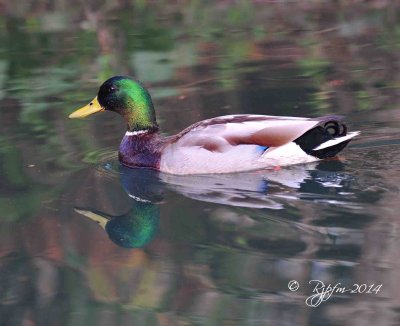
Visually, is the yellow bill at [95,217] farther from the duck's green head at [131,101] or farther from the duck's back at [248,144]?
the duck's green head at [131,101]

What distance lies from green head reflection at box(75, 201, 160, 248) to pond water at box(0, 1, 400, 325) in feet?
0.05

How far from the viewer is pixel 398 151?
793 centimetres

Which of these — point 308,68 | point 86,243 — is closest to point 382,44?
A: point 308,68

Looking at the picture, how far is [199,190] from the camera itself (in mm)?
7367

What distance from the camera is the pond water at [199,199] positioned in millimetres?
5492

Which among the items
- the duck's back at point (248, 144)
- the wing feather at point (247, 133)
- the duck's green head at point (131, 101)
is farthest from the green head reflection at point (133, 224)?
the duck's green head at point (131, 101)

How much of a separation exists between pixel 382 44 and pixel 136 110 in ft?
16.5

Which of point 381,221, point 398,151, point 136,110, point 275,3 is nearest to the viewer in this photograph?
point 381,221

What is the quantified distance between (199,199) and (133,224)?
1.82 feet

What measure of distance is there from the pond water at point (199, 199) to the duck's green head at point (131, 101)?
14.9 inches

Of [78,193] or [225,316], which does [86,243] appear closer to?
[78,193]

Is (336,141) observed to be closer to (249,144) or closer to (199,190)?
(249,144)

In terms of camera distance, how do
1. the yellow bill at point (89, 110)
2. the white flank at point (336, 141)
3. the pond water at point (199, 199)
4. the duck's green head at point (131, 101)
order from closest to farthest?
the pond water at point (199, 199) → the white flank at point (336, 141) → the duck's green head at point (131, 101) → the yellow bill at point (89, 110)

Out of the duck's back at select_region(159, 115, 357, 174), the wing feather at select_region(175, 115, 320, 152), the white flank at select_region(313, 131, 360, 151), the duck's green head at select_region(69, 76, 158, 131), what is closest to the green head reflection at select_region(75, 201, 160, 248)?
the duck's back at select_region(159, 115, 357, 174)
